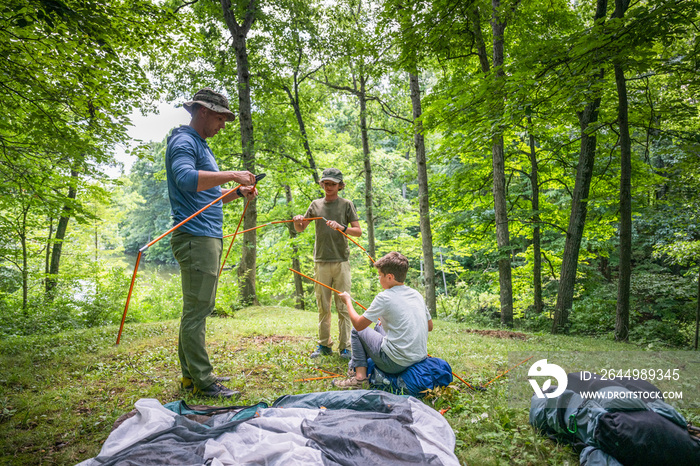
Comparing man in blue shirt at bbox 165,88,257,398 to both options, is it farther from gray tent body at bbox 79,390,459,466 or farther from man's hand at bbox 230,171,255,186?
gray tent body at bbox 79,390,459,466

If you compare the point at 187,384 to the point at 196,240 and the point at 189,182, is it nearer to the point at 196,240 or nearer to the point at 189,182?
the point at 196,240

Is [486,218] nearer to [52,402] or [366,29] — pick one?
[366,29]

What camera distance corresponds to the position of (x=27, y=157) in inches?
213

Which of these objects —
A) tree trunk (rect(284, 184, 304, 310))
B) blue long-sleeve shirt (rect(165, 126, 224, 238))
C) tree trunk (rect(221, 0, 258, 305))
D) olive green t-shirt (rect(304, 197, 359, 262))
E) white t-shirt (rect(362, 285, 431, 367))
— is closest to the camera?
blue long-sleeve shirt (rect(165, 126, 224, 238))

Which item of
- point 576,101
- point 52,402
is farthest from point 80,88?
point 576,101

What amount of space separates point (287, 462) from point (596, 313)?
949 cm

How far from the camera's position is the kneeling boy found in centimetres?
312

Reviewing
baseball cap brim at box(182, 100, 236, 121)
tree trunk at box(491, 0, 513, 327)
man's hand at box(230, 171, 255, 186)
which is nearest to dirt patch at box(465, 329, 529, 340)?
tree trunk at box(491, 0, 513, 327)

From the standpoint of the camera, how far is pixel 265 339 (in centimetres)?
556

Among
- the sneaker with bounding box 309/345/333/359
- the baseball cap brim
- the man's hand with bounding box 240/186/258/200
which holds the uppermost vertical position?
the baseball cap brim

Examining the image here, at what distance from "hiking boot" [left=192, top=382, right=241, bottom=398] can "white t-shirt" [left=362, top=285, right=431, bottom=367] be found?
1423 millimetres

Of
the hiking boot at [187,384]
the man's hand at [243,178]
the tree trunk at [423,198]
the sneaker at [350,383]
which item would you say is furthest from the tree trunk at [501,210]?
the hiking boot at [187,384]

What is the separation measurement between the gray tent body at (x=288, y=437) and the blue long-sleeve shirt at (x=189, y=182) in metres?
1.43

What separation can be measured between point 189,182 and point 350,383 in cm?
240
